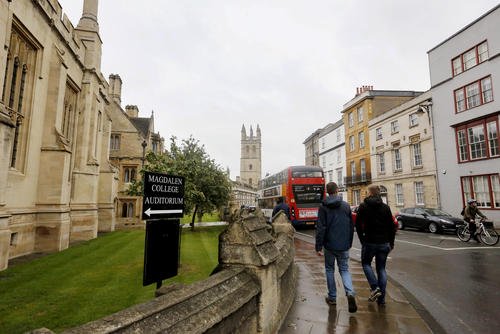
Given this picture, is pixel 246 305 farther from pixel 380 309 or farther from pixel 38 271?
pixel 38 271

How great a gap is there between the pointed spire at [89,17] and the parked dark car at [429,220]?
75.7 feet

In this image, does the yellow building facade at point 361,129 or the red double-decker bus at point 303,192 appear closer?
the red double-decker bus at point 303,192

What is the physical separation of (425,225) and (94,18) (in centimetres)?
2422

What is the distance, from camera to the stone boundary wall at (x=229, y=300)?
177cm

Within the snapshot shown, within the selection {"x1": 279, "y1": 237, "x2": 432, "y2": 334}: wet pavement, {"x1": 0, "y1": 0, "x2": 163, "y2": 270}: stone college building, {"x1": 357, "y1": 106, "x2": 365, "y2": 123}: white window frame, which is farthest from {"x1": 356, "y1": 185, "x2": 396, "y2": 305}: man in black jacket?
{"x1": 357, "y1": 106, "x2": 365, "y2": 123}: white window frame

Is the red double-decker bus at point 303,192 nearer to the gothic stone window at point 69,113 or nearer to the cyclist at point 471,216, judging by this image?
the cyclist at point 471,216

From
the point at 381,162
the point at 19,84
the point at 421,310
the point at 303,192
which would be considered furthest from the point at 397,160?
the point at 19,84

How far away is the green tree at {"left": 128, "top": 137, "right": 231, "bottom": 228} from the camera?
16.9m

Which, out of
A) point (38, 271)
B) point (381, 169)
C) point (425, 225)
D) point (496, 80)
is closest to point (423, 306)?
point (38, 271)

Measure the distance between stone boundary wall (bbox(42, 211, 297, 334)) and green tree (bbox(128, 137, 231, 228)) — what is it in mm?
13226

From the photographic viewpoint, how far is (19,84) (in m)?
10.5

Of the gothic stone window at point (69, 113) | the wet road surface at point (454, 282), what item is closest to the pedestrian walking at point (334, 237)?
the wet road surface at point (454, 282)

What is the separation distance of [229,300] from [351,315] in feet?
8.89

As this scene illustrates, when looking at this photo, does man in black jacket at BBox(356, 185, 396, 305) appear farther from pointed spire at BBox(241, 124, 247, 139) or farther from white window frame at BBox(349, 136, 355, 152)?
pointed spire at BBox(241, 124, 247, 139)
